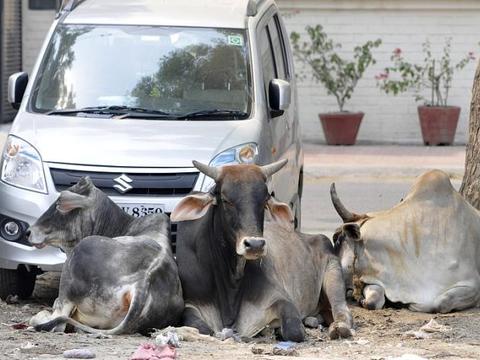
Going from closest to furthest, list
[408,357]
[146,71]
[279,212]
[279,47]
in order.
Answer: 1. [408,357]
2. [279,212]
3. [146,71]
4. [279,47]

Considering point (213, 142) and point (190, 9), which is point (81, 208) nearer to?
point (213, 142)

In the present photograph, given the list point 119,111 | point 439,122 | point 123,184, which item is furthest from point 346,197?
point 123,184

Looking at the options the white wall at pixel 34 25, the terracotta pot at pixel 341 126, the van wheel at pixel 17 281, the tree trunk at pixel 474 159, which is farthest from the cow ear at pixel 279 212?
the white wall at pixel 34 25

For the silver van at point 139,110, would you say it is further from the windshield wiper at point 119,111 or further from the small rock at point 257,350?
the small rock at point 257,350

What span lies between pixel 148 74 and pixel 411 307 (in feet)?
8.90

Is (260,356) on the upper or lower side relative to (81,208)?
lower

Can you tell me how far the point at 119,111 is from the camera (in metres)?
10.0

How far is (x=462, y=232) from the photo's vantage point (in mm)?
9344

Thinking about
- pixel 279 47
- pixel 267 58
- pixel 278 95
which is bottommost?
pixel 278 95

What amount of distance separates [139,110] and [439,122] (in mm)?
10943

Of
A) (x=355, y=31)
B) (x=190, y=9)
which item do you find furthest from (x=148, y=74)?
(x=355, y=31)

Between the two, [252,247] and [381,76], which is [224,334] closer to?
[252,247]

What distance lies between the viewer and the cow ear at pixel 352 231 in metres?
9.38

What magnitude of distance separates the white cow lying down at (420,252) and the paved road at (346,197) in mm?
3757
